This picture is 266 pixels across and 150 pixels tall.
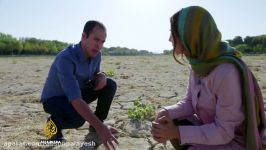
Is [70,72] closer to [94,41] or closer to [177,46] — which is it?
[94,41]

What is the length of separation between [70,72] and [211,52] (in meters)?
1.51

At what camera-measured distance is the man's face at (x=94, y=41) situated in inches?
134

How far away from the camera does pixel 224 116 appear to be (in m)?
2.12

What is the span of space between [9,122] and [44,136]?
79cm

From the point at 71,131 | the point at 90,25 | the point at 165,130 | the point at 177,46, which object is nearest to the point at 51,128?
the point at 71,131

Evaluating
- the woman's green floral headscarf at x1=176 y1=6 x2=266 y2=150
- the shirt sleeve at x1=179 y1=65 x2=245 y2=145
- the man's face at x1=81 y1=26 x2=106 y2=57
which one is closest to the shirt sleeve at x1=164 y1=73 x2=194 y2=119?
the shirt sleeve at x1=179 y1=65 x2=245 y2=145

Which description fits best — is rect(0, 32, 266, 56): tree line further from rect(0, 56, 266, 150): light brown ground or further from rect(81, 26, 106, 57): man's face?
rect(81, 26, 106, 57): man's face

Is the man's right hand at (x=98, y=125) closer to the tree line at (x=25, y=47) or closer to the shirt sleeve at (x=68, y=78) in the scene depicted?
the shirt sleeve at (x=68, y=78)

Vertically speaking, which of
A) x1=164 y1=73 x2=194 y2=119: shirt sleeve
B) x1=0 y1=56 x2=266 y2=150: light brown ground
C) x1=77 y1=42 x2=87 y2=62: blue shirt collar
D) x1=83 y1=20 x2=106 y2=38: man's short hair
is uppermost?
x1=83 y1=20 x2=106 y2=38: man's short hair

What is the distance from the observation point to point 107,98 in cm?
392

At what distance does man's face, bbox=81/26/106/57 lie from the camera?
134 inches

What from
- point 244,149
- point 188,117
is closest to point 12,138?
point 188,117

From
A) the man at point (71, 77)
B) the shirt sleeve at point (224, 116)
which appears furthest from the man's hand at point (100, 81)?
the shirt sleeve at point (224, 116)

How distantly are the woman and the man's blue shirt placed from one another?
1099mm
